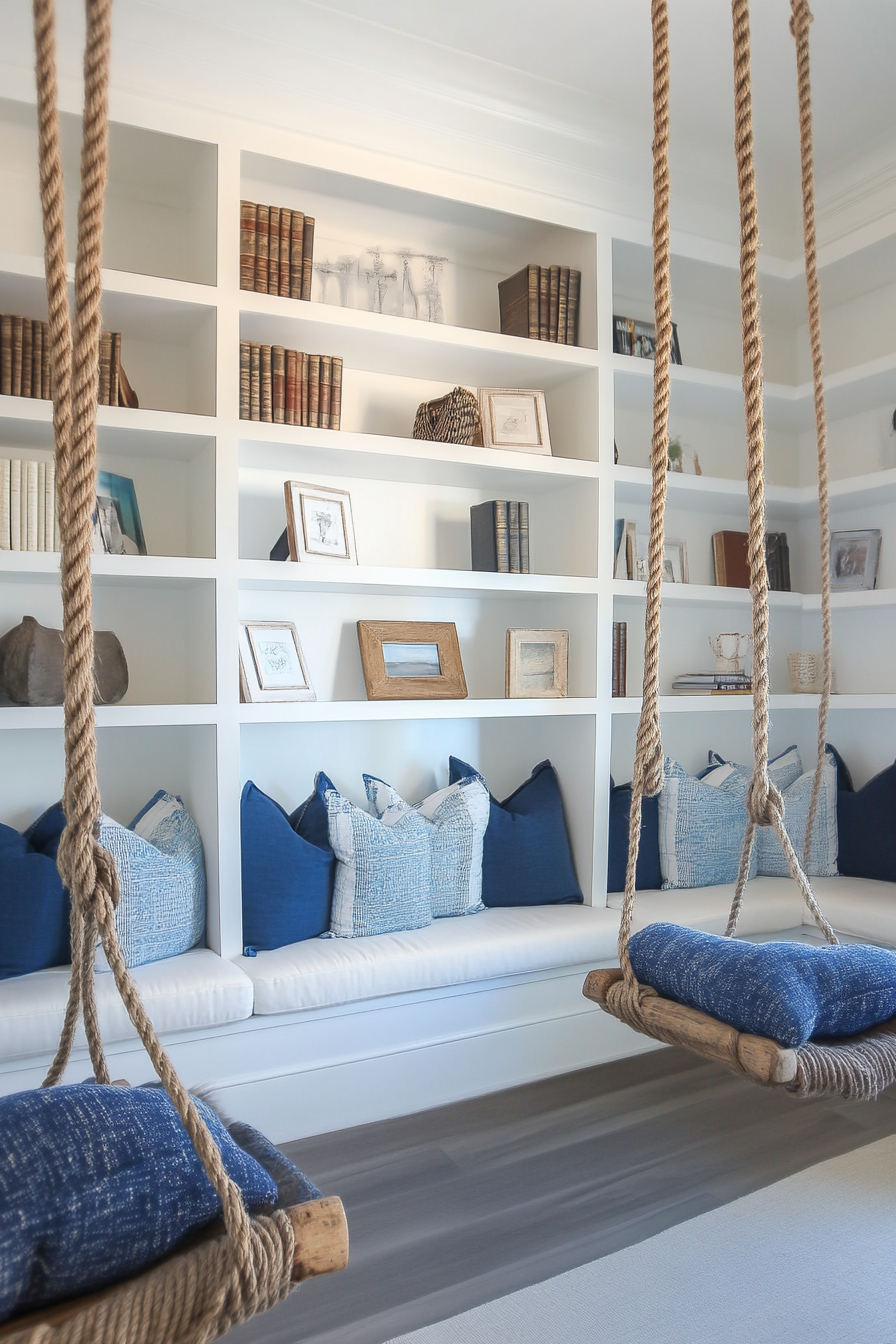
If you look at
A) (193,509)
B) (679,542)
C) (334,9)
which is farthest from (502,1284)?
(334,9)

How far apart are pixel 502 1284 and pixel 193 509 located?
2122 mm

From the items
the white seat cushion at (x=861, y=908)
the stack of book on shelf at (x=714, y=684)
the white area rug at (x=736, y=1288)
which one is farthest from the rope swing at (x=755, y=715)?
the stack of book on shelf at (x=714, y=684)

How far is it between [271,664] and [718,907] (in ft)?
5.29

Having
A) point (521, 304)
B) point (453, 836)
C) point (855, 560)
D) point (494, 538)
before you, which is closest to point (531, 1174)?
point (453, 836)

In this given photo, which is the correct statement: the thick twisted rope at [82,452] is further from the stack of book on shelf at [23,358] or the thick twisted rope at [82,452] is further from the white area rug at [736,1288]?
the stack of book on shelf at [23,358]

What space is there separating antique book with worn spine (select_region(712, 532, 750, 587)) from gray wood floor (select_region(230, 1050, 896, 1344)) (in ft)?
5.86

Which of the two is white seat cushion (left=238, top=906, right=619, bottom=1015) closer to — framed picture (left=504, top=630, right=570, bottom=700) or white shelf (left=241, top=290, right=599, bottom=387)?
framed picture (left=504, top=630, right=570, bottom=700)

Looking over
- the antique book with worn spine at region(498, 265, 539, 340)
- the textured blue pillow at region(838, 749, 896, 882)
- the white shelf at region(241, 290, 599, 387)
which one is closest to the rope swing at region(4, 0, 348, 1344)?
the white shelf at region(241, 290, 599, 387)

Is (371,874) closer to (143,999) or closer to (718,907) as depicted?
(143,999)

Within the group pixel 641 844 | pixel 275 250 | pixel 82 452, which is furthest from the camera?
pixel 641 844

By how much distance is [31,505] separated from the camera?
2.36 meters

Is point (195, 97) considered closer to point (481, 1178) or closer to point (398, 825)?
point (398, 825)

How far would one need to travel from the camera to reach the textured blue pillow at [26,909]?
2254mm

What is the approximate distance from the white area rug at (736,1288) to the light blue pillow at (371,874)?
1036 mm
